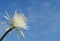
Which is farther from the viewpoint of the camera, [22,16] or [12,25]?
[22,16]

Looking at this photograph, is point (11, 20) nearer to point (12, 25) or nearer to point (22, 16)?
point (12, 25)

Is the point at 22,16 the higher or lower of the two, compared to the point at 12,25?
higher

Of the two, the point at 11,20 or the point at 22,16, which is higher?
the point at 22,16

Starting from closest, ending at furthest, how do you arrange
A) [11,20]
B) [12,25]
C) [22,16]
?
[11,20]
[12,25]
[22,16]

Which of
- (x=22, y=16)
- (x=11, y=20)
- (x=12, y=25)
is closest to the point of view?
(x=11, y=20)

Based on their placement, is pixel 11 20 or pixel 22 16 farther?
pixel 22 16

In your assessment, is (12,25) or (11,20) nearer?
(11,20)

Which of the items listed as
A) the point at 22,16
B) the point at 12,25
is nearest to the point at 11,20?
the point at 12,25
